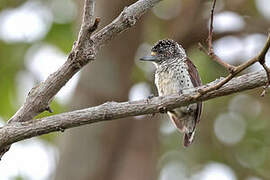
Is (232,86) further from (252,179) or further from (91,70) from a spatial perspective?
(252,179)

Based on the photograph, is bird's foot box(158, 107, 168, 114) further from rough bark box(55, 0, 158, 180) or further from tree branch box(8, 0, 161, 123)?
rough bark box(55, 0, 158, 180)

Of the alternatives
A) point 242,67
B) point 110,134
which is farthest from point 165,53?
point 242,67

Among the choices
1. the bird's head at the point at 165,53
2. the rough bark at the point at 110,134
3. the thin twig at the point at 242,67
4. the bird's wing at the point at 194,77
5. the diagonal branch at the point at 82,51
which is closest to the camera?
the thin twig at the point at 242,67

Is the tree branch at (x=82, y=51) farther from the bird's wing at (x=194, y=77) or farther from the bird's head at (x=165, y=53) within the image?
the bird's head at (x=165, y=53)

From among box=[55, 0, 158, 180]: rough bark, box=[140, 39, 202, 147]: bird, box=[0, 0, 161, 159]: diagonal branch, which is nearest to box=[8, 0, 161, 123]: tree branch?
box=[0, 0, 161, 159]: diagonal branch

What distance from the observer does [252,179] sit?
21.3 ft

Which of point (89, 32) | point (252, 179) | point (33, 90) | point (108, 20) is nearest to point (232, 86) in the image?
point (89, 32)

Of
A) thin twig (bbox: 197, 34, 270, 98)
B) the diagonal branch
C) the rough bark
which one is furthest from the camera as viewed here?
the rough bark

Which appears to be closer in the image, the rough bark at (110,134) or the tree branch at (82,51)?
the tree branch at (82,51)

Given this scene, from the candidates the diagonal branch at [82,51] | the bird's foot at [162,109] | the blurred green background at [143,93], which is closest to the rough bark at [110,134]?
the blurred green background at [143,93]

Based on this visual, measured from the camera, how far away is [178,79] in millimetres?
3947

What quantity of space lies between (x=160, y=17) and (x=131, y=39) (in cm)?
133

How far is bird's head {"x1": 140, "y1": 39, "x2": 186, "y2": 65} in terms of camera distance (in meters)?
4.38

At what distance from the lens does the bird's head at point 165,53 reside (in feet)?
14.4
